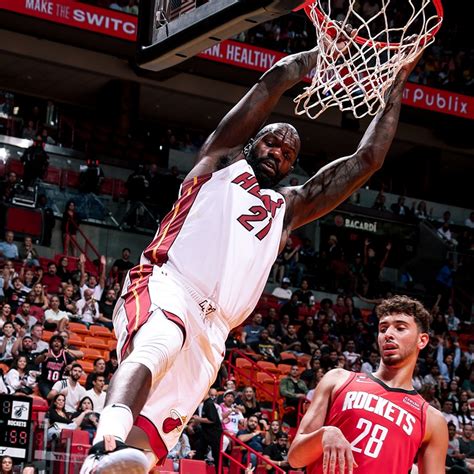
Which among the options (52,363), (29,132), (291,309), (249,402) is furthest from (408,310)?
(29,132)

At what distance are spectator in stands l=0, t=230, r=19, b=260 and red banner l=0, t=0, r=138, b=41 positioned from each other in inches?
203

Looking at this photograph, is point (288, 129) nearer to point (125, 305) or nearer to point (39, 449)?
point (125, 305)

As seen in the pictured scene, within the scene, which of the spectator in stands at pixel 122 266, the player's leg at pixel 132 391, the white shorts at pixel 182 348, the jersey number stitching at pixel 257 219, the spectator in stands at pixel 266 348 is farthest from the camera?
the spectator in stands at pixel 122 266

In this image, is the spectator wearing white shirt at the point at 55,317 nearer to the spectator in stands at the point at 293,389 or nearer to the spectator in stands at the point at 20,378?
the spectator in stands at the point at 20,378

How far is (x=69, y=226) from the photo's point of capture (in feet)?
59.3

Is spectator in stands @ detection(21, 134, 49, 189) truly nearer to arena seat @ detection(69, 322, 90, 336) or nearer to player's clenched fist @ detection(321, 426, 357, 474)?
arena seat @ detection(69, 322, 90, 336)

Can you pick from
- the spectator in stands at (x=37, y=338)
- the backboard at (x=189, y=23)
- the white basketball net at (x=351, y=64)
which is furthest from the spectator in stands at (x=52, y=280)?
the backboard at (x=189, y=23)

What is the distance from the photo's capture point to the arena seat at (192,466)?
34.0ft

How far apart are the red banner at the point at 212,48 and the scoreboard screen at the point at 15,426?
11702 millimetres

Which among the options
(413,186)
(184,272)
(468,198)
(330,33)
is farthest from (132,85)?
(184,272)

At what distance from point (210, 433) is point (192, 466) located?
90 centimetres

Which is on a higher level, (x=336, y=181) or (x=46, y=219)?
(x=336, y=181)

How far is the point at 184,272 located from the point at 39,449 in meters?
5.23

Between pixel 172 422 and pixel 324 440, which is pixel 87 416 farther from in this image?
pixel 324 440
